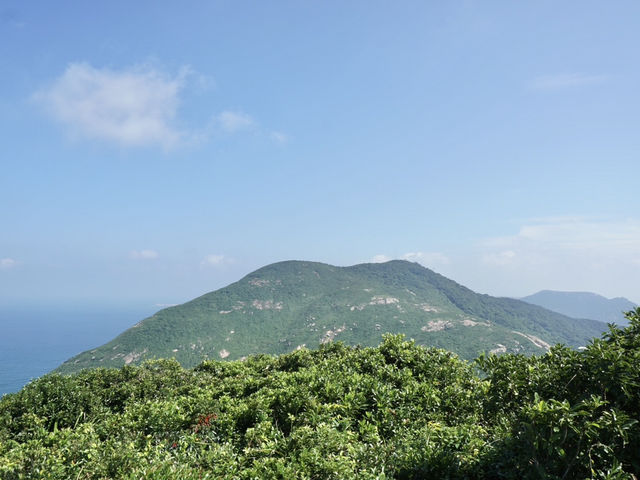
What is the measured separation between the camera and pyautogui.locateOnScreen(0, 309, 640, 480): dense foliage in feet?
17.1

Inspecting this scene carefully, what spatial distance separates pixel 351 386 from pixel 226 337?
201 m

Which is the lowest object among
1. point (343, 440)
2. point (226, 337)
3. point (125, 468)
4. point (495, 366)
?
point (226, 337)

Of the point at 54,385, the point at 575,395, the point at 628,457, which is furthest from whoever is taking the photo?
the point at 54,385

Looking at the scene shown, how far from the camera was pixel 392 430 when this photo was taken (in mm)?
9016

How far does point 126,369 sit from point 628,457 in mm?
21300

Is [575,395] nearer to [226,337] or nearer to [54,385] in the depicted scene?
[54,385]

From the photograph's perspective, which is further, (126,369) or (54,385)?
(126,369)

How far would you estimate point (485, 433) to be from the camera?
26.0 feet

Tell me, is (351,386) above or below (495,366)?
below

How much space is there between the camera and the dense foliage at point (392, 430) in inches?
205

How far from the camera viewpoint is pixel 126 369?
61.2ft

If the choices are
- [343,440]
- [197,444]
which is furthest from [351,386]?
[197,444]

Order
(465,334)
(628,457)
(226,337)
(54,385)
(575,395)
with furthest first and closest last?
(226,337) → (465,334) → (54,385) → (575,395) → (628,457)

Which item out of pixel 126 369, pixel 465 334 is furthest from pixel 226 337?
pixel 126 369
